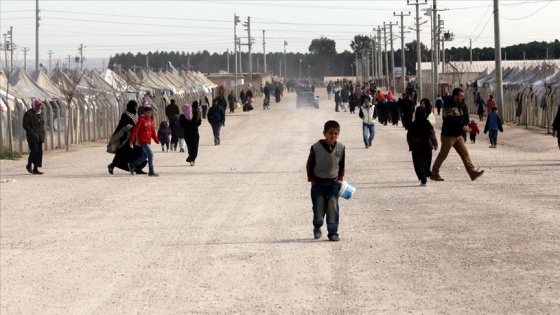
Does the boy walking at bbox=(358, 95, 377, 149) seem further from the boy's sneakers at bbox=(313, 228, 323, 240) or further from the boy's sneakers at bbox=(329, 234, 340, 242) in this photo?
the boy's sneakers at bbox=(329, 234, 340, 242)

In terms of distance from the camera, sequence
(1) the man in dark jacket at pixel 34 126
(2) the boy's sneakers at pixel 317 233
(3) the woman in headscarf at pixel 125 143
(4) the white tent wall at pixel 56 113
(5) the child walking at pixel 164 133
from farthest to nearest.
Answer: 1. (4) the white tent wall at pixel 56 113
2. (5) the child walking at pixel 164 133
3. (1) the man in dark jacket at pixel 34 126
4. (3) the woman in headscarf at pixel 125 143
5. (2) the boy's sneakers at pixel 317 233

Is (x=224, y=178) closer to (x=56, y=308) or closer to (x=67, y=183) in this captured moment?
(x=67, y=183)

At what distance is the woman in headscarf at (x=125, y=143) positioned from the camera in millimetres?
23453

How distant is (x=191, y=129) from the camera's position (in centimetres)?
2709

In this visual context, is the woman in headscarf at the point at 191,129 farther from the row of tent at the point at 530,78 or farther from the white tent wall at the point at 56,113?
the row of tent at the point at 530,78

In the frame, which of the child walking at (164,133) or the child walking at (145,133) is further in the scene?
the child walking at (164,133)

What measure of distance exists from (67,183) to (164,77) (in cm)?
5900

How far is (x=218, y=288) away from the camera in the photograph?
988 cm

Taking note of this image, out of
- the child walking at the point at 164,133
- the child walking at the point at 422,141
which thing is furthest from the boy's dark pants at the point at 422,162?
the child walking at the point at 164,133

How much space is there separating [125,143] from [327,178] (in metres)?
11.3

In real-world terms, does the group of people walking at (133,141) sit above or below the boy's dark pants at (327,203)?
above

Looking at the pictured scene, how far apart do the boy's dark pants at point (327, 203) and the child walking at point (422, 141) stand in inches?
272

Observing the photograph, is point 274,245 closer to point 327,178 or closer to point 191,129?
point 327,178

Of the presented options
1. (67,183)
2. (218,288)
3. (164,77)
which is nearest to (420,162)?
(67,183)
